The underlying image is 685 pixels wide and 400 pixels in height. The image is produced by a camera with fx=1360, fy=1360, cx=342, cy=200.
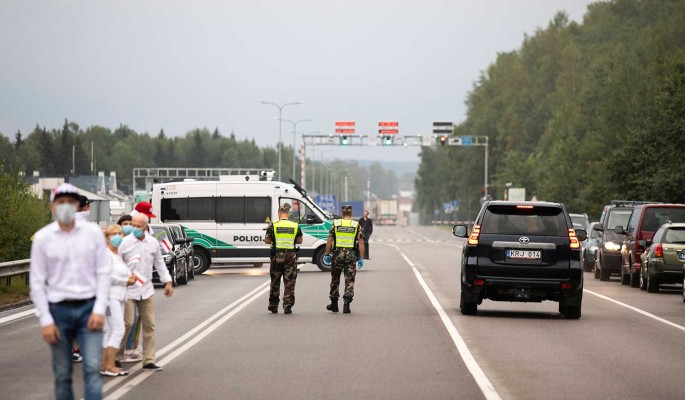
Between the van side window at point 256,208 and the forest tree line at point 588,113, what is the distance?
76.6 feet

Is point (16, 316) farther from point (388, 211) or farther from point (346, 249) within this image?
point (388, 211)

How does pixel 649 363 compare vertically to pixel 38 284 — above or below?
below

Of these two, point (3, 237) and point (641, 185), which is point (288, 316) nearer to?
point (3, 237)

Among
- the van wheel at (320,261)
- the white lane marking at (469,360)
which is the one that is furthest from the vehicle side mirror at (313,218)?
the white lane marking at (469,360)

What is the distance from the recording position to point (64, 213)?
28.2 ft

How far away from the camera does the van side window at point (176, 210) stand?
126ft

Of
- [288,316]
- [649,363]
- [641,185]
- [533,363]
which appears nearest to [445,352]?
[533,363]

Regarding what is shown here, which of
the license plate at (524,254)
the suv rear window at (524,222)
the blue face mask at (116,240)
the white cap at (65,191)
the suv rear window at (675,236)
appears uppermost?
the white cap at (65,191)

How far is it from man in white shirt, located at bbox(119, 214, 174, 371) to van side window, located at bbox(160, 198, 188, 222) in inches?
978

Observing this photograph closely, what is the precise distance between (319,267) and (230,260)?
2506 mm

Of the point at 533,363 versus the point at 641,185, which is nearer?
the point at 533,363

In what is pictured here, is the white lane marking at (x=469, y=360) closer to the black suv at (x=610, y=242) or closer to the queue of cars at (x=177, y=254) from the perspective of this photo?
the queue of cars at (x=177, y=254)

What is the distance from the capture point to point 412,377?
12.7 m

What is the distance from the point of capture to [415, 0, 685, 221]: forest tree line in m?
59.2
